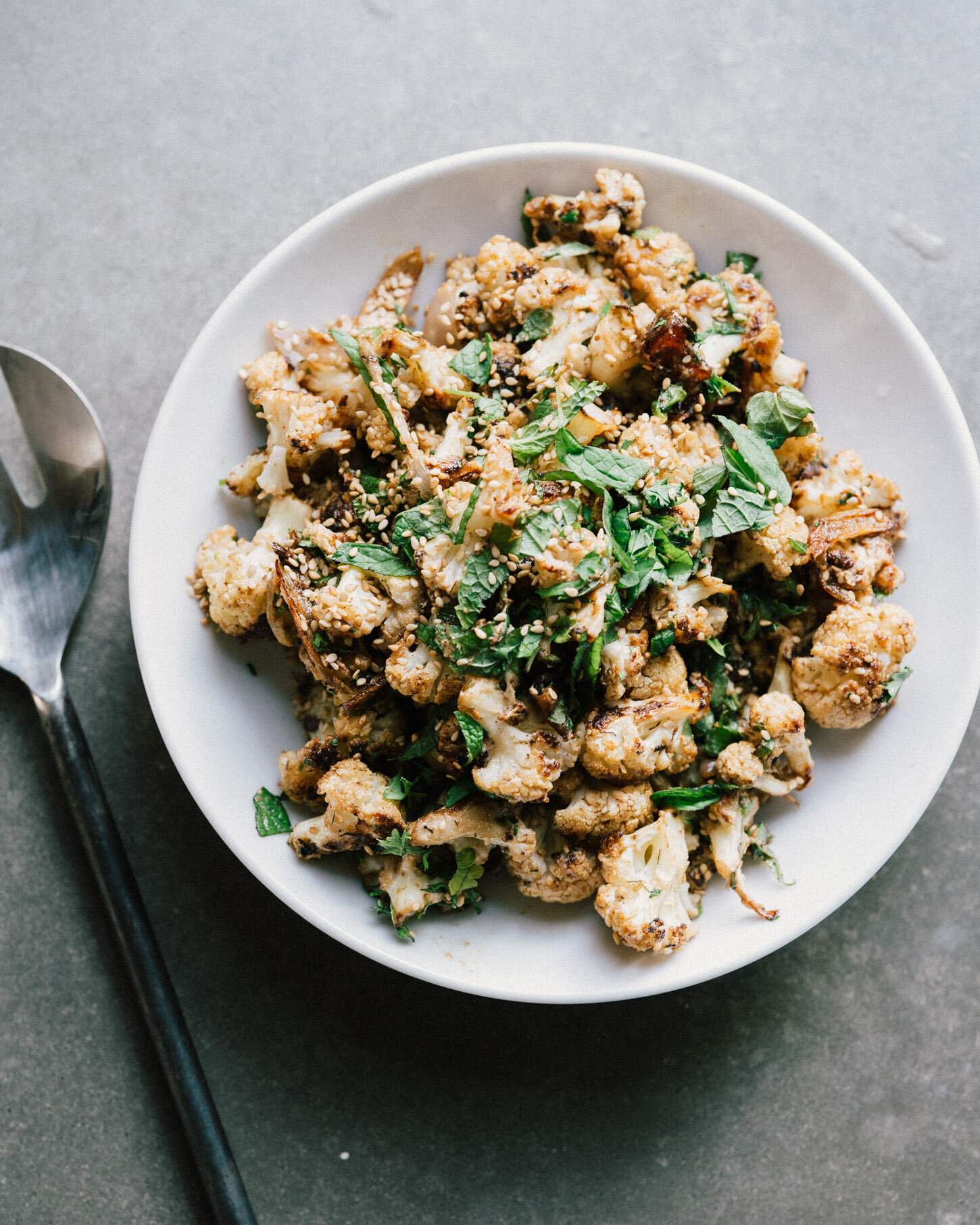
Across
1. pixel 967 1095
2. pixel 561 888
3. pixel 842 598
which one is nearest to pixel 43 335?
pixel 561 888

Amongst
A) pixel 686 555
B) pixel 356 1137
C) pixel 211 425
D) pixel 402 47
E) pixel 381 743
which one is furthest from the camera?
pixel 402 47

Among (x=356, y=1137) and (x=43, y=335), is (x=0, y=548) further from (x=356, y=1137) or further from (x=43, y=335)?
(x=356, y=1137)

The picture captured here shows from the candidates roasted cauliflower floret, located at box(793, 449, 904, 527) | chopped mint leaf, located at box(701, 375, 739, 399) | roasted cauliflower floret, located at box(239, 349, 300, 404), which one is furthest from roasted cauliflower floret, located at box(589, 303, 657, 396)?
roasted cauliflower floret, located at box(239, 349, 300, 404)

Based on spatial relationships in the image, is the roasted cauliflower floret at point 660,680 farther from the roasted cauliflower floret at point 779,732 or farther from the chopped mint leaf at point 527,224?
the chopped mint leaf at point 527,224

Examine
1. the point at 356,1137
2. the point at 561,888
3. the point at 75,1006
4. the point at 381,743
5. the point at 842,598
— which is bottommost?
the point at 356,1137

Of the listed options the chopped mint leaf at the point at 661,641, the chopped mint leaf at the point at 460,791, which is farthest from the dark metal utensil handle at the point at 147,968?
the chopped mint leaf at the point at 661,641
